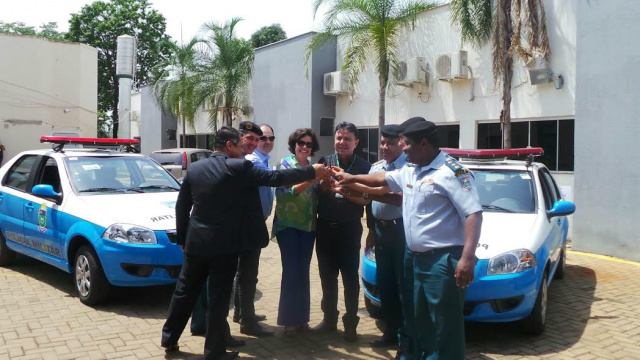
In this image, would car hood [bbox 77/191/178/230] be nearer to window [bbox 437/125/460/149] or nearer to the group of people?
the group of people

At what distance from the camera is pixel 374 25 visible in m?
13.7

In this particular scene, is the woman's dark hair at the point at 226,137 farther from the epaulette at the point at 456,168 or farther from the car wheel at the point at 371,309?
the car wheel at the point at 371,309

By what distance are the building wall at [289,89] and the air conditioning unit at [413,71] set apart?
3.35m

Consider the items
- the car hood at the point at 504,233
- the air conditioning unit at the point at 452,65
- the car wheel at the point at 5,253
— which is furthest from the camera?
the air conditioning unit at the point at 452,65

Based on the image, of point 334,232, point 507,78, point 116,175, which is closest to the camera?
point 334,232

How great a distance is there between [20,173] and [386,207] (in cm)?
508

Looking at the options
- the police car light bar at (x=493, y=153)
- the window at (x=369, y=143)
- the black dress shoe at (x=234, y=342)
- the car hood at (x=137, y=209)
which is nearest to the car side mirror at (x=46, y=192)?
the car hood at (x=137, y=209)

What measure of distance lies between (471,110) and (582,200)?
208 inches

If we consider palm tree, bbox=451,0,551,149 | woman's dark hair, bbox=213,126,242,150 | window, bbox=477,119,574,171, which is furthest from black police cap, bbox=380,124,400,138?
window, bbox=477,119,574,171

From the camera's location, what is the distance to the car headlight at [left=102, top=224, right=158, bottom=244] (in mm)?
5375

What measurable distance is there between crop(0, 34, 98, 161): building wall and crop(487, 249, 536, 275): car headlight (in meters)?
23.3

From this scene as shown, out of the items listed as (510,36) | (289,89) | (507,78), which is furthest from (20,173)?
(289,89)

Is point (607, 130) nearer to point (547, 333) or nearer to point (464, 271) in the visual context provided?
point (547, 333)

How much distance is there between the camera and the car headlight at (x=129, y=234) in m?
5.38
